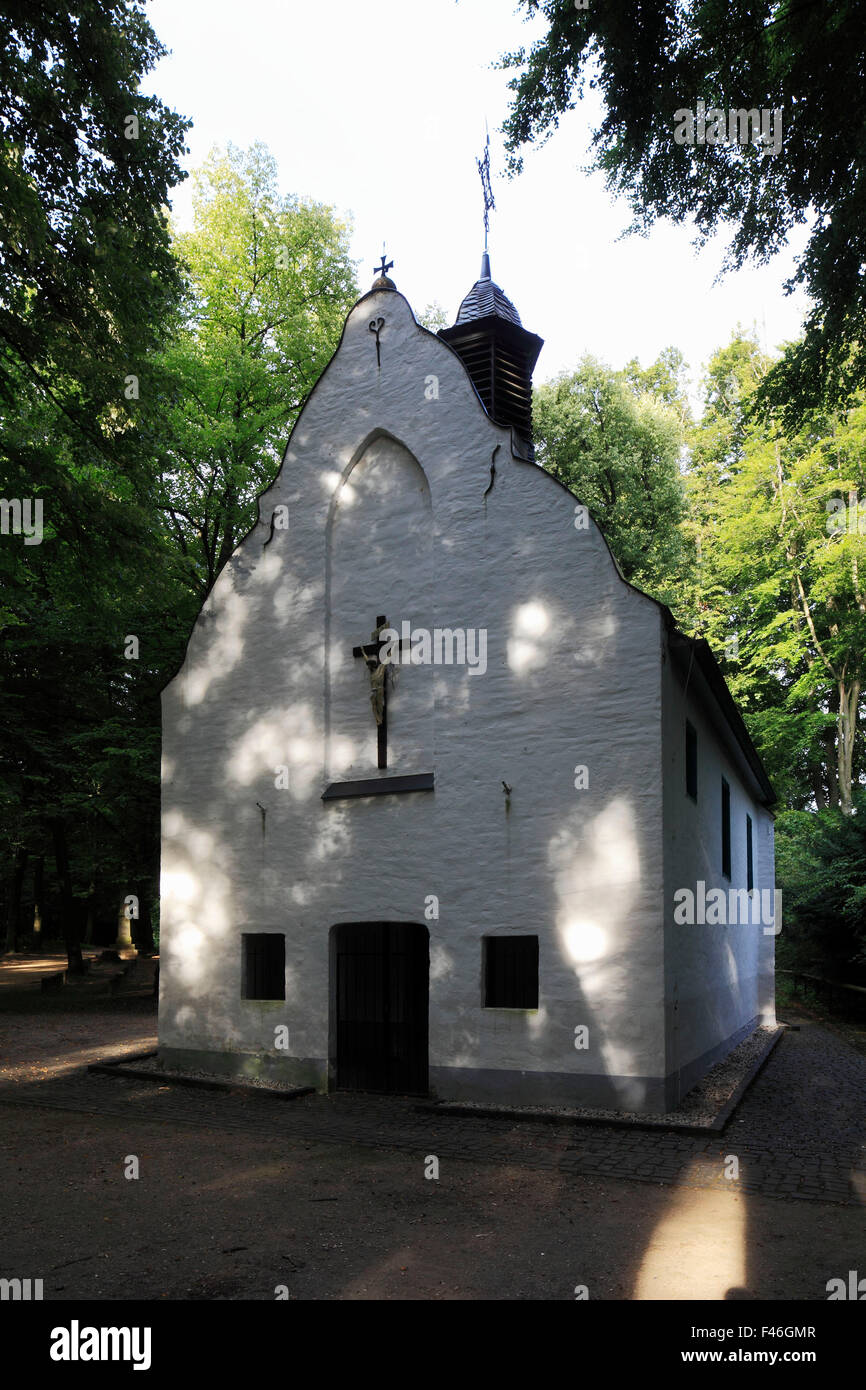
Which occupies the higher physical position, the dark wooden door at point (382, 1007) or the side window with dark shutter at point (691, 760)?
the side window with dark shutter at point (691, 760)

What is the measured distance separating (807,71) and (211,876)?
39.3 ft

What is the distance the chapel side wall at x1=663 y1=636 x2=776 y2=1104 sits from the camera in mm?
10953

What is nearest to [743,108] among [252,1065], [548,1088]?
[548,1088]

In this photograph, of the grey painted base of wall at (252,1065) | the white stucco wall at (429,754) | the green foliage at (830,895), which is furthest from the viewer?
the green foliage at (830,895)

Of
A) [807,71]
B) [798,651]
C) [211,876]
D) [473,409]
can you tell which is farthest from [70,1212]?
[798,651]

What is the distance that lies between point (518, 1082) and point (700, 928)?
11.7ft

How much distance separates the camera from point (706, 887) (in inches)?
558

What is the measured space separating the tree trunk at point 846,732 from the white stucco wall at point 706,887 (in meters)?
8.12

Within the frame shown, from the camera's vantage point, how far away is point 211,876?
14.0m

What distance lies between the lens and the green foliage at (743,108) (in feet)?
32.7

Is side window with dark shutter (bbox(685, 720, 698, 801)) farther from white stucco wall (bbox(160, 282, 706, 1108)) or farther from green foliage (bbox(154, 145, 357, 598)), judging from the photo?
green foliage (bbox(154, 145, 357, 598))

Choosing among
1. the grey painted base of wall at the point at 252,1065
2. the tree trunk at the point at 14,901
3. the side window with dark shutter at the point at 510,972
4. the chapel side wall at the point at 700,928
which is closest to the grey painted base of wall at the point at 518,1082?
the grey painted base of wall at the point at 252,1065

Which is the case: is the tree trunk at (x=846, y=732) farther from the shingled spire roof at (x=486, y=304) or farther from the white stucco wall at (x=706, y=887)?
the shingled spire roof at (x=486, y=304)

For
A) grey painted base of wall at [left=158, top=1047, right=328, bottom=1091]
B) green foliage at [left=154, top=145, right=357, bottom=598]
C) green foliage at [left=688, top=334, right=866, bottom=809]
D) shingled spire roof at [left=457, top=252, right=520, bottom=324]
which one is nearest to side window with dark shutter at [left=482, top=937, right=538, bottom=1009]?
grey painted base of wall at [left=158, top=1047, right=328, bottom=1091]
